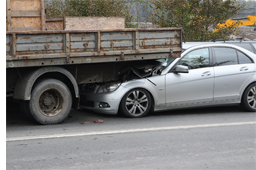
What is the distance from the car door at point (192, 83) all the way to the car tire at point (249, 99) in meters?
0.92

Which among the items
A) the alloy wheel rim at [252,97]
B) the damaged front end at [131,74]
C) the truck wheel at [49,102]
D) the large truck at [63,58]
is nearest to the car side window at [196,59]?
the damaged front end at [131,74]

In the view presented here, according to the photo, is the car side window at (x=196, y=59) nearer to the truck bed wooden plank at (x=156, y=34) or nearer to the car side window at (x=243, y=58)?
the truck bed wooden plank at (x=156, y=34)

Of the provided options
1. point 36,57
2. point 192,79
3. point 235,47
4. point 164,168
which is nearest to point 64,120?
point 36,57

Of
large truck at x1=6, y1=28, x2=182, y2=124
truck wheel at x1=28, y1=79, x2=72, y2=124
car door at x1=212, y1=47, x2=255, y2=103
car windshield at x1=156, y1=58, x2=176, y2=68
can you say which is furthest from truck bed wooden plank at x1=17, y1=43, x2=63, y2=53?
car door at x1=212, y1=47, x2=255, y2=103

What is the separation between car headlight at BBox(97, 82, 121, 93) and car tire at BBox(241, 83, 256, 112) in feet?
10.2

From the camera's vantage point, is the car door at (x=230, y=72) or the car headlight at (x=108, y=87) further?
the car door at (x=230, y=72)

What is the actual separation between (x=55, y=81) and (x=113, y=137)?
1.78 meters

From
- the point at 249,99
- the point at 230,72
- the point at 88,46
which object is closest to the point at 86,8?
the point at 88,46

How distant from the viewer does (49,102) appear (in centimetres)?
756

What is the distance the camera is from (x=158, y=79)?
8.36 meters

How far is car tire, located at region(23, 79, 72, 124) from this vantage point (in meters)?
7.27

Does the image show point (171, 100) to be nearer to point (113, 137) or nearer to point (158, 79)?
point (158, 79)

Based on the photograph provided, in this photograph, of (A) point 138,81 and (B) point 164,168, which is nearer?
(B) point 164,168

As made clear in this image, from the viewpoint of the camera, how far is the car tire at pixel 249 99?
910 cm
